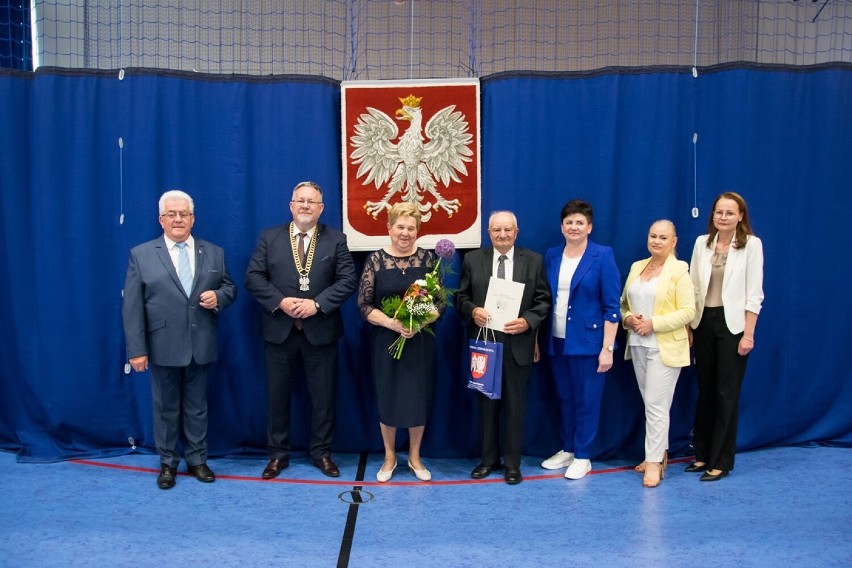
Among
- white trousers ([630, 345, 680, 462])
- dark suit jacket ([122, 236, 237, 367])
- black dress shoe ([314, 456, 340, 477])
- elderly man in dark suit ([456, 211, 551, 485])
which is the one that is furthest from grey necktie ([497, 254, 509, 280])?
dark suit jacket ([122, 236, 237, 367])

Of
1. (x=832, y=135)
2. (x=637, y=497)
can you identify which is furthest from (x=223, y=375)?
(x=832, y=135)

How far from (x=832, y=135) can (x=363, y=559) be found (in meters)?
3.76

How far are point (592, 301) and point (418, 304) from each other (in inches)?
39.0

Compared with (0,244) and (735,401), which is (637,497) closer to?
(735,401)

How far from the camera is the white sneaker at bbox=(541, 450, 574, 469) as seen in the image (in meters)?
4.07

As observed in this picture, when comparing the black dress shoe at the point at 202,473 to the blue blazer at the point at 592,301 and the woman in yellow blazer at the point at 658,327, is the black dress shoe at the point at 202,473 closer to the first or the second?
the blue blazer at the point at 592,301

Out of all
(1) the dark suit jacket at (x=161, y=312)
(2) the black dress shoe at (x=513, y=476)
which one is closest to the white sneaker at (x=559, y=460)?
(2) the black dress shoe at (x=513, y=476)

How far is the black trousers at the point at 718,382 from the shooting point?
3787mm

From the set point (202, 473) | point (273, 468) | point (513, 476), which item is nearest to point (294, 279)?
point (273, 468)

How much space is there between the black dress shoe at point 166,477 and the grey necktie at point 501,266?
6.85ft

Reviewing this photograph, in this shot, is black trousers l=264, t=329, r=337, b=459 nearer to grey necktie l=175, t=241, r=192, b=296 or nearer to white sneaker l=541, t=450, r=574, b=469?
grey necktie l=175, t=241, r=192, b=296

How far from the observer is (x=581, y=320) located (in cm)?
383

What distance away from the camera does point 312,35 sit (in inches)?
206

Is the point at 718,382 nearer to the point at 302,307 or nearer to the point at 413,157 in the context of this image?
the point at 413,157
